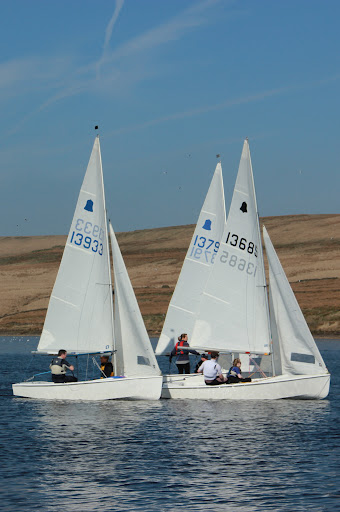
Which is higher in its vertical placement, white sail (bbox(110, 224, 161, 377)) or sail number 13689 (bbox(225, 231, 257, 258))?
sail number 13689 (bbox(225, 231, 257, 258))

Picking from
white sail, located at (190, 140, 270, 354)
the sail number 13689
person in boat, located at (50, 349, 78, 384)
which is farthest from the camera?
the sail number 13689

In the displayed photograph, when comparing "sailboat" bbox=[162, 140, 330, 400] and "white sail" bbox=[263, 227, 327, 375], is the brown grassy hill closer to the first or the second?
"sailboat" bbox=[162, 140, 330, 400]

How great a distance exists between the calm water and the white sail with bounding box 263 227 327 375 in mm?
1364

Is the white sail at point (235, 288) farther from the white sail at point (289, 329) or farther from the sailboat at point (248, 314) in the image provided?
the white sail at point (289, 329)

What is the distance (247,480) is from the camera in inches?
818

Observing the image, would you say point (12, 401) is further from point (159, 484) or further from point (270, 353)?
point (159, 484)

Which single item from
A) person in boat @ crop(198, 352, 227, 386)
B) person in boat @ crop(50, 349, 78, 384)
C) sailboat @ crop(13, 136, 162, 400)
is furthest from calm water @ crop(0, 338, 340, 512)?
sailboat @ crop(13, 136, 162, 400)

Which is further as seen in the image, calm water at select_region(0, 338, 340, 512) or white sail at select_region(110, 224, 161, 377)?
white sail at select_region(110, 224, 161, 377)

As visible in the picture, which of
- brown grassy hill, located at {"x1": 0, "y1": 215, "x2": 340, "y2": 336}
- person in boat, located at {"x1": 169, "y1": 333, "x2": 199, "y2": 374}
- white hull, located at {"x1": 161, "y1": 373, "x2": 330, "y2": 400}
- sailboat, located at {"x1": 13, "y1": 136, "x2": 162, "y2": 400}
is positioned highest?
brown grassy hill, located at {"x1": 0, "y1": 215, "x2": 340, "y2": 336}

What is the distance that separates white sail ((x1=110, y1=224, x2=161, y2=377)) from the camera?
34.5 meters

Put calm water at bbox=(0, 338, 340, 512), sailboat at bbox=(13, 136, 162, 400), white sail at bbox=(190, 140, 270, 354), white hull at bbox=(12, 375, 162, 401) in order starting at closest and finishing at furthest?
calm water at bbox=(0, 338, 340, 512) → white hull at bbox=(12, 375, 162, 401) → sailboat at bbox=(13, 136, 162, 400) → white sail at bbox=(190, 140, 270, 354)

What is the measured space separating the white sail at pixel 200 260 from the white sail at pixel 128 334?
21.5 ft

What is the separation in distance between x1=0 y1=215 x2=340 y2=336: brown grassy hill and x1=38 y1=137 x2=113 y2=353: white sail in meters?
43.9

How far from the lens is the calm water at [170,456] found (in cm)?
1903
